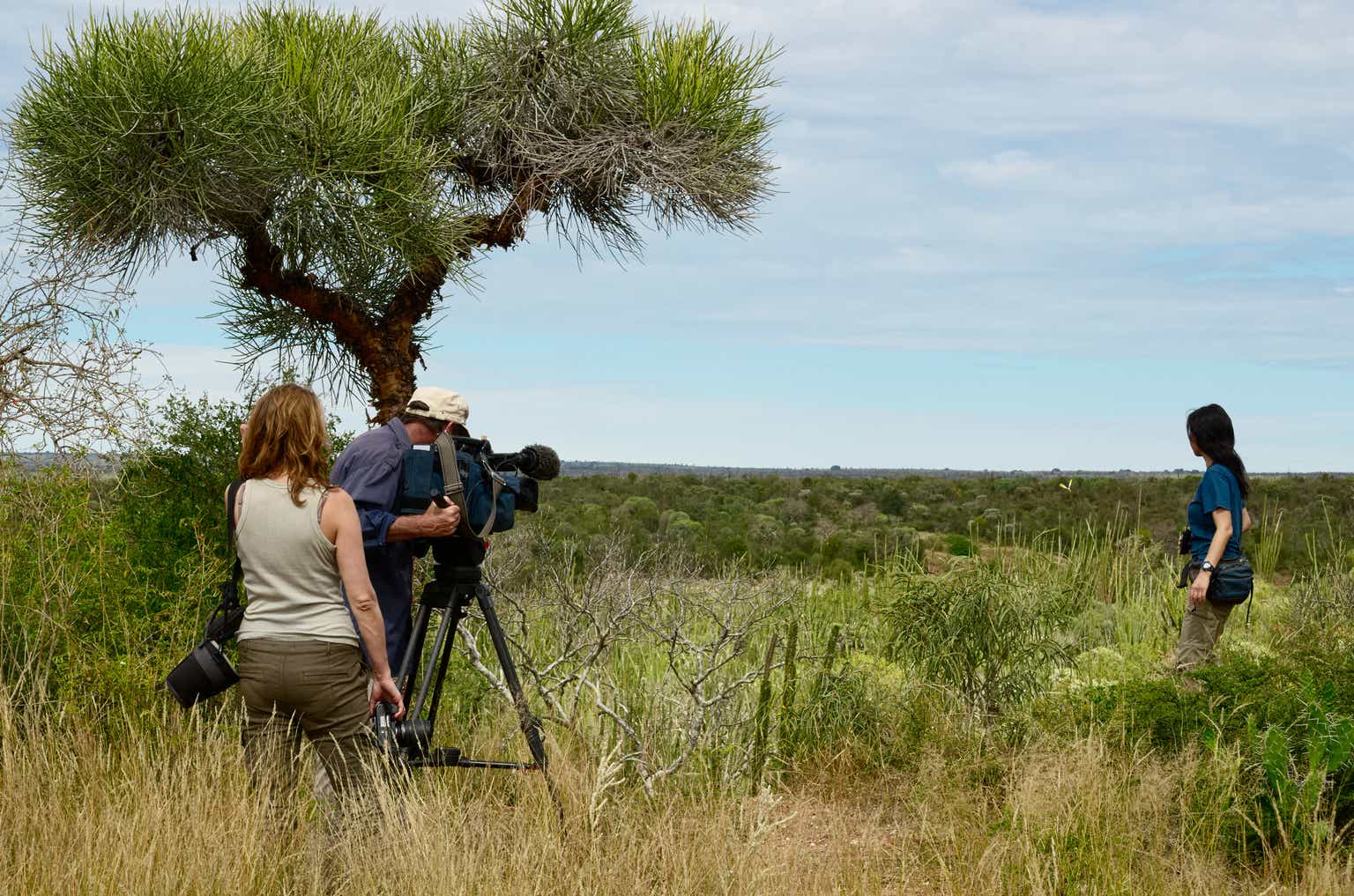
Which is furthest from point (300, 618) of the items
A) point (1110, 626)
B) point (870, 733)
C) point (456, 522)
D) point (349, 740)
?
point (1110, 626)

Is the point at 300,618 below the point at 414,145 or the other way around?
below

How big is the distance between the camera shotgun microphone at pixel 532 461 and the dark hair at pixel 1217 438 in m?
3.85

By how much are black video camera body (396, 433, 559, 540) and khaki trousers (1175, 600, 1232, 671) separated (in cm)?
396

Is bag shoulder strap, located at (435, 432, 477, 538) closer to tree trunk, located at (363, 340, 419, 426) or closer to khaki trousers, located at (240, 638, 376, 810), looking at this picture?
khaki trousers, located at (240, 638, 376, 810)

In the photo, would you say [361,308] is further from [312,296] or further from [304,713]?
[304,713]

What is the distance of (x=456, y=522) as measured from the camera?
4379 mm

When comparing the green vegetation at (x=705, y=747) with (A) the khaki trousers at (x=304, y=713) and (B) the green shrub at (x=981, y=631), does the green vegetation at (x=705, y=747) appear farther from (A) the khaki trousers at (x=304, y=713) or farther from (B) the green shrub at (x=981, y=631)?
(A) the khaki trousers at (x=304, y=713)

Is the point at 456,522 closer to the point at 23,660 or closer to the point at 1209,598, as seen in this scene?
the point at 23,660

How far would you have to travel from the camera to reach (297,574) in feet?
11.9

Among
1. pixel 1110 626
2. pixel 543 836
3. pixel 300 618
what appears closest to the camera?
pixel 300 618

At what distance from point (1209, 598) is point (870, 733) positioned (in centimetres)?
214

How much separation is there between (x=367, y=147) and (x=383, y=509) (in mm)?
3594

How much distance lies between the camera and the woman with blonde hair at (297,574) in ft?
11.9

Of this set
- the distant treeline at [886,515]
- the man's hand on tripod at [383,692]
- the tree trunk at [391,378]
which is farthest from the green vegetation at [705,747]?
the distant treeline at [886,515]
